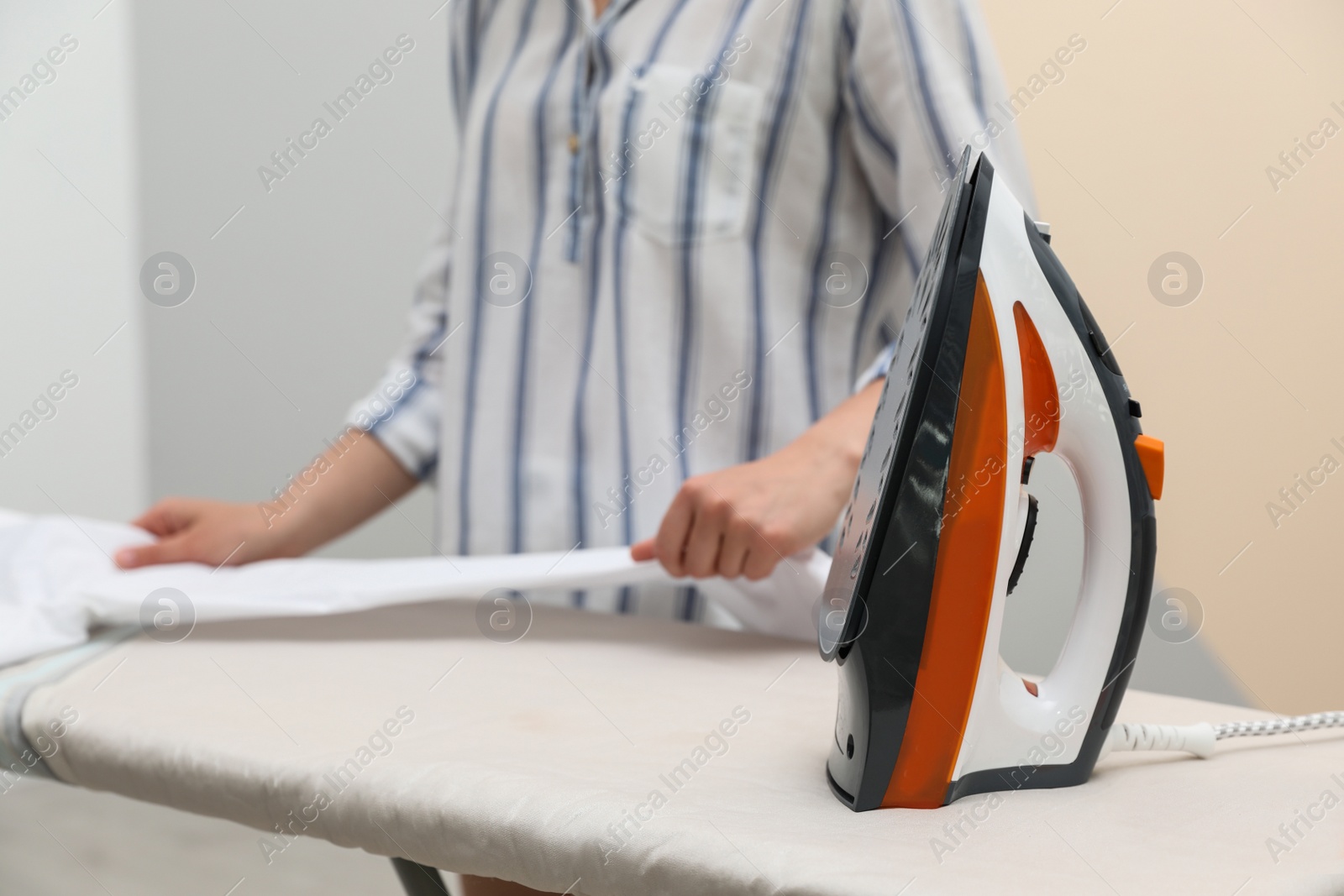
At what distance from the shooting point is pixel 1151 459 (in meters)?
0.41

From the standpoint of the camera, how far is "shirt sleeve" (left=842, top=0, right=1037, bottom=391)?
2.16ft

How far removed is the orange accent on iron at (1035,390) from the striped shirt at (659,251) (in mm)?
314

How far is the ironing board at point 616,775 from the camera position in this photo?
0.33 meters

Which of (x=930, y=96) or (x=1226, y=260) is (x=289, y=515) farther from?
(x=1226, y=260)

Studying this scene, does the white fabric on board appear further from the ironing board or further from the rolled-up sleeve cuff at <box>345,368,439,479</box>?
the rolled-up sleeve cuff at <box>345,368,439,479</box>

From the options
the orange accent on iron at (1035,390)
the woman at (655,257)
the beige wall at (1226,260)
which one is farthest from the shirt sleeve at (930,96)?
the beige wall at (1226,260)

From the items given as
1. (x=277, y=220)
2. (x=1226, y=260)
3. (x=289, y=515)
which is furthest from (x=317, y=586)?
(x=277, y=220)

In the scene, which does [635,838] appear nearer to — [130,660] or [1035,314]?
[1035,314]

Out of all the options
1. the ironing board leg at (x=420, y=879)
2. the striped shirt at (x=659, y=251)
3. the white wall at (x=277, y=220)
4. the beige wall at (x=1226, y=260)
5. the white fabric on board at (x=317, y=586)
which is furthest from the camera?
the white wall at (x=277, y=220)

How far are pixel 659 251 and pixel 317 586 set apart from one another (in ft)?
1.18

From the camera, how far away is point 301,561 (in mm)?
749

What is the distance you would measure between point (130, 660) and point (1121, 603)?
58cm

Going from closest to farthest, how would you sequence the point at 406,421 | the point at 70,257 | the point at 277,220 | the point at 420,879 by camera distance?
the point at 420,879
the point at 406,421
the point at 277,220
the point at 70,257

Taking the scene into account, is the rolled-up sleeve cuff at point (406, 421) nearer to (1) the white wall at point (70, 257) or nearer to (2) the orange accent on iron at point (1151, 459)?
(2) the orange accent on iron at point (1151, 459)
